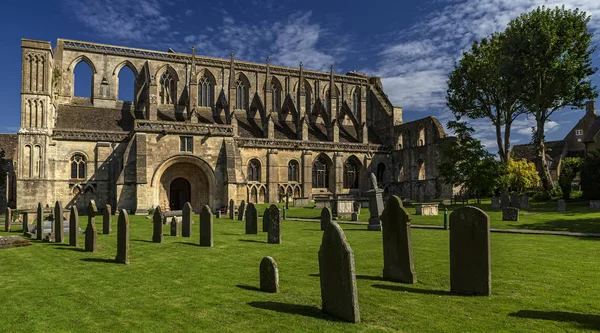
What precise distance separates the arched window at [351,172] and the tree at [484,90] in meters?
10.9

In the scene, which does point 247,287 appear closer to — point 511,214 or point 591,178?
point 511,214

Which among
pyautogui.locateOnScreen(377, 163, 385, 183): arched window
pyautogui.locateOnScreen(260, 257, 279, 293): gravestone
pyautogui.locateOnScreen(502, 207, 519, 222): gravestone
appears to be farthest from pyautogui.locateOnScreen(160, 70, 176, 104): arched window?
pyautogui.locateOnScreen(260, 257, 279, 293): gravestone

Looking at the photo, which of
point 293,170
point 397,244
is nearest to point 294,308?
point 397,244

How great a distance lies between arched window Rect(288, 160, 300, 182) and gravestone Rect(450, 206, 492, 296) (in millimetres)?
32591

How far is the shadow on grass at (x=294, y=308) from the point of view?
576 centimetres

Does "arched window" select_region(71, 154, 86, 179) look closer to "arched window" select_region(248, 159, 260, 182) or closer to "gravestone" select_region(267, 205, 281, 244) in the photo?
"arched window" select_region(248, 159, 260, 182)

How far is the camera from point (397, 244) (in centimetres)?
773

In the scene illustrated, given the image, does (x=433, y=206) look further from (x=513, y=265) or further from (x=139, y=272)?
(x=139, y=272)

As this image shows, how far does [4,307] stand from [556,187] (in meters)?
36.8

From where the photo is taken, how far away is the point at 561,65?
30.3 m

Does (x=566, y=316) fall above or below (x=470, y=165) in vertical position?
below

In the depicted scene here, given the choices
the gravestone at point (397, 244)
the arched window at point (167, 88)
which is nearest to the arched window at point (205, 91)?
the arched window at point (167, 88)

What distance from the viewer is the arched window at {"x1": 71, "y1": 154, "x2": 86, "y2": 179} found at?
3189 cm

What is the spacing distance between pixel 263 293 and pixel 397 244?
2698mm
